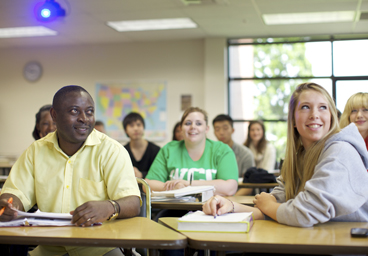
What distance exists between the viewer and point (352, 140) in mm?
1615

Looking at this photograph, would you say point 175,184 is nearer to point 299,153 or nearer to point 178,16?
point 299,153

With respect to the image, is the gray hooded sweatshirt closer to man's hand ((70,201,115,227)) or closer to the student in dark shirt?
man's hand ((70,201,115,227))

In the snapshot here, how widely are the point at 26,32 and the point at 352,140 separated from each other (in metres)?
7.05

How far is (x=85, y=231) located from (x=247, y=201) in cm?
133

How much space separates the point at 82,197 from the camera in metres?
1.87

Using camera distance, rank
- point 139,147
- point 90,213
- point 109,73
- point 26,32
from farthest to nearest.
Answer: point 109,73, point 26,32, point 139,147, point 90,213

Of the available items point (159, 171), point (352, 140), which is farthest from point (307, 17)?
point (352, 140)

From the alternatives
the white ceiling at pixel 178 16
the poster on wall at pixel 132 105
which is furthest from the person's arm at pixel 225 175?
the poster on wall at pixel 132 105

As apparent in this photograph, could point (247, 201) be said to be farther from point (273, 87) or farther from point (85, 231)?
point (273, 87)

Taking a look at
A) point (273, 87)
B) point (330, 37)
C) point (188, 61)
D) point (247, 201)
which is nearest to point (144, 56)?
point (188, 61)

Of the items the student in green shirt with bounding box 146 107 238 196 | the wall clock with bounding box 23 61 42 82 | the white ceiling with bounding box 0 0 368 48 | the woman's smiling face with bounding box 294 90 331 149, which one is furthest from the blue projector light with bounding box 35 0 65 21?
the woman's smiling face with bounding box 294 90 331 149

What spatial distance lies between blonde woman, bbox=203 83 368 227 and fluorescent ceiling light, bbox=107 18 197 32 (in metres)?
4.91

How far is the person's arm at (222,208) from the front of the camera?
161 cm

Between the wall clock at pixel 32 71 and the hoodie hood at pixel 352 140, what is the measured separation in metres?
7.87
